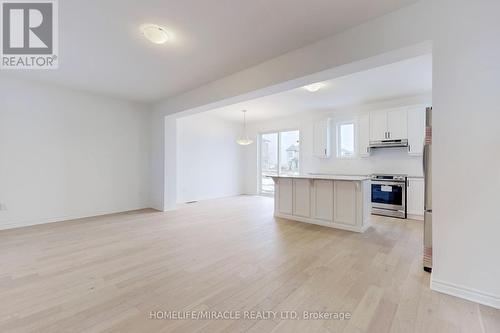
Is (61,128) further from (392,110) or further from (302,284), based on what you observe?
(392,110)

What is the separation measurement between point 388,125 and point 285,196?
301 cm

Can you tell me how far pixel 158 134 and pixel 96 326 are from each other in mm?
4649

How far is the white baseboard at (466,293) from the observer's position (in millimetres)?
1777

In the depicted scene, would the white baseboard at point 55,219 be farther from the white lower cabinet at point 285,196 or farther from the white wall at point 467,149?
the white wall at point 467,149

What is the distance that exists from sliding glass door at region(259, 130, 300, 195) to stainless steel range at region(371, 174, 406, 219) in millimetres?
2672

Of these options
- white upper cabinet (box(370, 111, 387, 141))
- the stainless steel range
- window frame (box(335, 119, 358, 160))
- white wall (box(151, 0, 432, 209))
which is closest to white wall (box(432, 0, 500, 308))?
white wall (box(151, 0, 432, 209))

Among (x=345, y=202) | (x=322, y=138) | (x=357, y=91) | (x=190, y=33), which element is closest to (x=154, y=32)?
(x=190, y=33)

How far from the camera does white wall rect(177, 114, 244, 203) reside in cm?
660

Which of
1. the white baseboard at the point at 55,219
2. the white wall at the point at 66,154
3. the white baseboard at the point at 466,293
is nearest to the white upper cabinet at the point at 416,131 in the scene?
the white baseboard at the point at 466,293

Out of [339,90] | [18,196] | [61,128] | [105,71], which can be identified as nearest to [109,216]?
[18,196]

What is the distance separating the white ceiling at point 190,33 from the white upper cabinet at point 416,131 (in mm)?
3378

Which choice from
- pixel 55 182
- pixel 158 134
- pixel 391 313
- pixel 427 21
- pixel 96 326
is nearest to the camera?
pixel 96 326

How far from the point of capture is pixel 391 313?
5.55ft

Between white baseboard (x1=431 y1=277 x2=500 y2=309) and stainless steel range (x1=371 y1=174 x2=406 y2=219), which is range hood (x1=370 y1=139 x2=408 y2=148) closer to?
stainless steel range (x1=371 y1=174 x2=406 y2=219)
